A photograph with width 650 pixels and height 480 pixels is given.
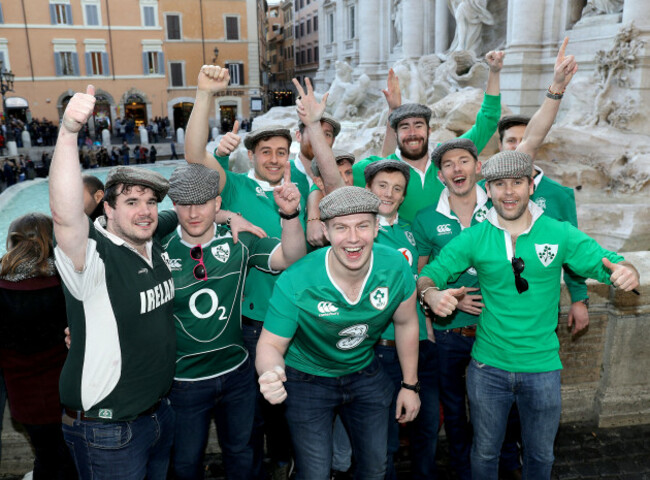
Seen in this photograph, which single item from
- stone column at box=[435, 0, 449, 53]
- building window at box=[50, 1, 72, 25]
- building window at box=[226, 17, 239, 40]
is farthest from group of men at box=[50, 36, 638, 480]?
building window at box=[226, 17, 239, 40]

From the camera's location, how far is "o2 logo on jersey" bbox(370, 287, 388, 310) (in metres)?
2.49

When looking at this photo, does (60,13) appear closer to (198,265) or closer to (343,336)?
(198,265)

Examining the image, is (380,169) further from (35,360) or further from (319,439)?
(35,360)

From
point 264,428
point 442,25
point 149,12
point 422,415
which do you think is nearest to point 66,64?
point 149,12

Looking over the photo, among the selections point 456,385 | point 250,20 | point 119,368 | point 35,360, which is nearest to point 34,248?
point 35,360

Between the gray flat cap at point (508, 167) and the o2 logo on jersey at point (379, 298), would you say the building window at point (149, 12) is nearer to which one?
the gray flat cap at point (508, 167)

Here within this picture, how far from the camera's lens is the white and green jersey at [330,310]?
2.45m

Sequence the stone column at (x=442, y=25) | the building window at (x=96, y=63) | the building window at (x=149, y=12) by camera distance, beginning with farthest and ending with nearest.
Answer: the building window at (x=149, y=12)
the building window at (x=96, y=63)
the stone column at (x=442, y=25)

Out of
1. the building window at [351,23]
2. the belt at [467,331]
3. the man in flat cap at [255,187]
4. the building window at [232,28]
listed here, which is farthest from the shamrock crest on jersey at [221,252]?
the building window at [232,28]

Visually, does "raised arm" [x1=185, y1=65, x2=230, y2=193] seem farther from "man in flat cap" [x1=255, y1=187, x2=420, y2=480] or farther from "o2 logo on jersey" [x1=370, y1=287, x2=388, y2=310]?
"o2 logo on jersey" [x1=370, y1=287, x2=388, y2=310]

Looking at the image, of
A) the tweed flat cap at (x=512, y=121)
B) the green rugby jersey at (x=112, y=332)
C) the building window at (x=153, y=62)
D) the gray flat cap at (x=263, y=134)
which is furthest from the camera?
the building window at (x=153, y=62)

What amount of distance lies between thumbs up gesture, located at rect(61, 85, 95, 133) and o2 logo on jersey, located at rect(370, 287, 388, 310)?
138 centimetres

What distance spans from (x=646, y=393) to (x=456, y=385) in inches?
60.2

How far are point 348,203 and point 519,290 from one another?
956 millimetres
